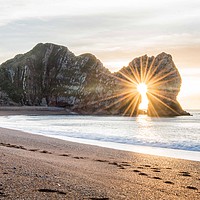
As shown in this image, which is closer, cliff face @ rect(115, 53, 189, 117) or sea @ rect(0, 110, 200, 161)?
sea @ rect(0, 110, 200, 161)

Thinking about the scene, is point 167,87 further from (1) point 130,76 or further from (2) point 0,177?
(2) point 0,177

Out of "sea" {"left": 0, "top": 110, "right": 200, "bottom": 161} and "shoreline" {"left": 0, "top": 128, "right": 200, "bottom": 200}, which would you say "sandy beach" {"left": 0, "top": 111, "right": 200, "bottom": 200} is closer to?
"shoreline" {"left": 0, "top": 128, "right": 200, "bottom": 200}

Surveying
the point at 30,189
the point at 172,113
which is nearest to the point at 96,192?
the point at 30,189

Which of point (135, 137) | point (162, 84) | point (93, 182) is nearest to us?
point (93, 182)

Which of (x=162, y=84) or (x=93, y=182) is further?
(x=162, y=84)

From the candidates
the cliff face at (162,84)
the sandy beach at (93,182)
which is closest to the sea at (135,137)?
the sandy beach at (93,182)

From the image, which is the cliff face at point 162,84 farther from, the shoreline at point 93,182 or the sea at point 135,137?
the shoreline at point 93,182

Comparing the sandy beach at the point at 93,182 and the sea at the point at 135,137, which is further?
the sea at the point at 135,137

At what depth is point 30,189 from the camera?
8859 millimetres

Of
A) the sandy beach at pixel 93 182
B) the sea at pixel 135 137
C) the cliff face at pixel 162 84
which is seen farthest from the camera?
the cliff face at pixel 162 84

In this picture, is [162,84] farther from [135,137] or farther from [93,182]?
[93,182]

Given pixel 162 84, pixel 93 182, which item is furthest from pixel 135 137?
pixel 162 84

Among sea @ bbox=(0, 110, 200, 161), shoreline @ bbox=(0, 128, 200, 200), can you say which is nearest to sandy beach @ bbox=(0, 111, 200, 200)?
shoreline @ bbox=(0, 128, 200, 200)

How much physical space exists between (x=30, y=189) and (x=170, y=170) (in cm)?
699
